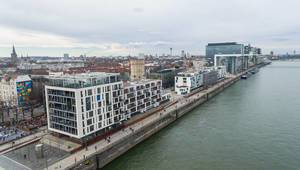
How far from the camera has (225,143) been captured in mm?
34406

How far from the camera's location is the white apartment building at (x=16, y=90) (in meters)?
53.0

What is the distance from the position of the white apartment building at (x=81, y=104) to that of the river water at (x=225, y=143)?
6445 millimetres

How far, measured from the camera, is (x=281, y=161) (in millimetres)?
28312

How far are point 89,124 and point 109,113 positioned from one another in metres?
4.38

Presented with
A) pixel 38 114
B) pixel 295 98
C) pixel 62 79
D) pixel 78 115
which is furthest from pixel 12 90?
pixel 295 98

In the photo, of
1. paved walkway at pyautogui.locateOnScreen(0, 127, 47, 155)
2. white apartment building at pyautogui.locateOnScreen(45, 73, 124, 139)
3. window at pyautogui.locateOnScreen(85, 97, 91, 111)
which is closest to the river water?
white apartment building at pyautogui.locateOnScreen(45, 73, 124, 139)

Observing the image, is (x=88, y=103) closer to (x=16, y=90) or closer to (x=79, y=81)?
(x=79, y=81)

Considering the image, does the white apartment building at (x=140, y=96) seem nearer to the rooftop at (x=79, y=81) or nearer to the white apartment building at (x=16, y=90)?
the rooftop at (x=79, y=81)

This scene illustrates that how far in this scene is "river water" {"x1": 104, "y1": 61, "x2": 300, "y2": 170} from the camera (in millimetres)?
28594

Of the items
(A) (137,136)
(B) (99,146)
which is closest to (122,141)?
(B) (99,146)

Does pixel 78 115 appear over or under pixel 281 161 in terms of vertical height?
over

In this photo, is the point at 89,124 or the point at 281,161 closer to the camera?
the point at 281,161

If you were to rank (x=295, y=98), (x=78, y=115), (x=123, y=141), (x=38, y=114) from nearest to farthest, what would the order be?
(x=78, y=115)
(x=123, y=141)
(x=38, y=114)
(x=295, y=98)

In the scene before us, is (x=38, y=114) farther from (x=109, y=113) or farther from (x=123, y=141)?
(x=123, y=141)
